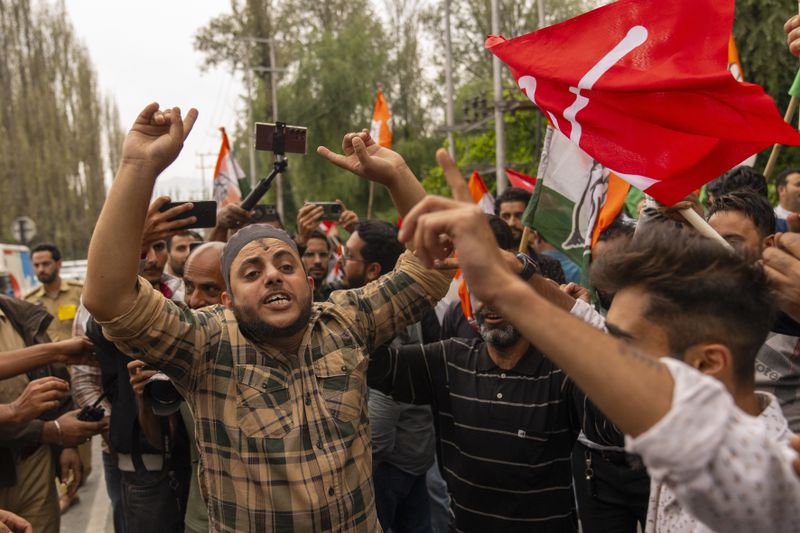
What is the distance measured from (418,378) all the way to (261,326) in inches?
34.2

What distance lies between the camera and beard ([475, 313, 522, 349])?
2.68 meters

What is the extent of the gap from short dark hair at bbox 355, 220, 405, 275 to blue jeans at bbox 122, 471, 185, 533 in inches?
71.1

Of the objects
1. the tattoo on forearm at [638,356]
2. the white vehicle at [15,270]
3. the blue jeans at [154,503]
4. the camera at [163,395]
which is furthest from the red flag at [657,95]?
the white vehicle at [15,270]

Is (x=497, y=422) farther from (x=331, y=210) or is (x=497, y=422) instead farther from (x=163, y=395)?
(x=331, y=210)

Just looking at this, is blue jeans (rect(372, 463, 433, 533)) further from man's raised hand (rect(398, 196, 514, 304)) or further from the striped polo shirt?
man's raised hand (rect(398, 196, 514, 304))

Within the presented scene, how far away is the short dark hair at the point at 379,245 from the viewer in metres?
4.29

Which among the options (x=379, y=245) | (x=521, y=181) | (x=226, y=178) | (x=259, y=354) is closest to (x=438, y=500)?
(x=379, y=245)

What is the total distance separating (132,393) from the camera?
9.66 ft

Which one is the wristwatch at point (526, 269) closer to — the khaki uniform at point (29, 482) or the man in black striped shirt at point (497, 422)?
the man in black striped shirt at point (497, 422)

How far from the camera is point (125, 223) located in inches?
72.3

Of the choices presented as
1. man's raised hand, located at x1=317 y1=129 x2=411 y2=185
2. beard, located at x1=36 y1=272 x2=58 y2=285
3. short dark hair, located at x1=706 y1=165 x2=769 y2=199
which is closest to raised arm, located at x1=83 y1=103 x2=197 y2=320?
man's raised hand, located at x1=317 y1=129 x2=411 y2=185

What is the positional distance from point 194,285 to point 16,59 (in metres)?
38.0

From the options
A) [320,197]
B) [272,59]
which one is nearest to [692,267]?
[320,197]

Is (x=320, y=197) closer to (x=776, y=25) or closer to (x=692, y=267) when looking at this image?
(x=776, y=25)
